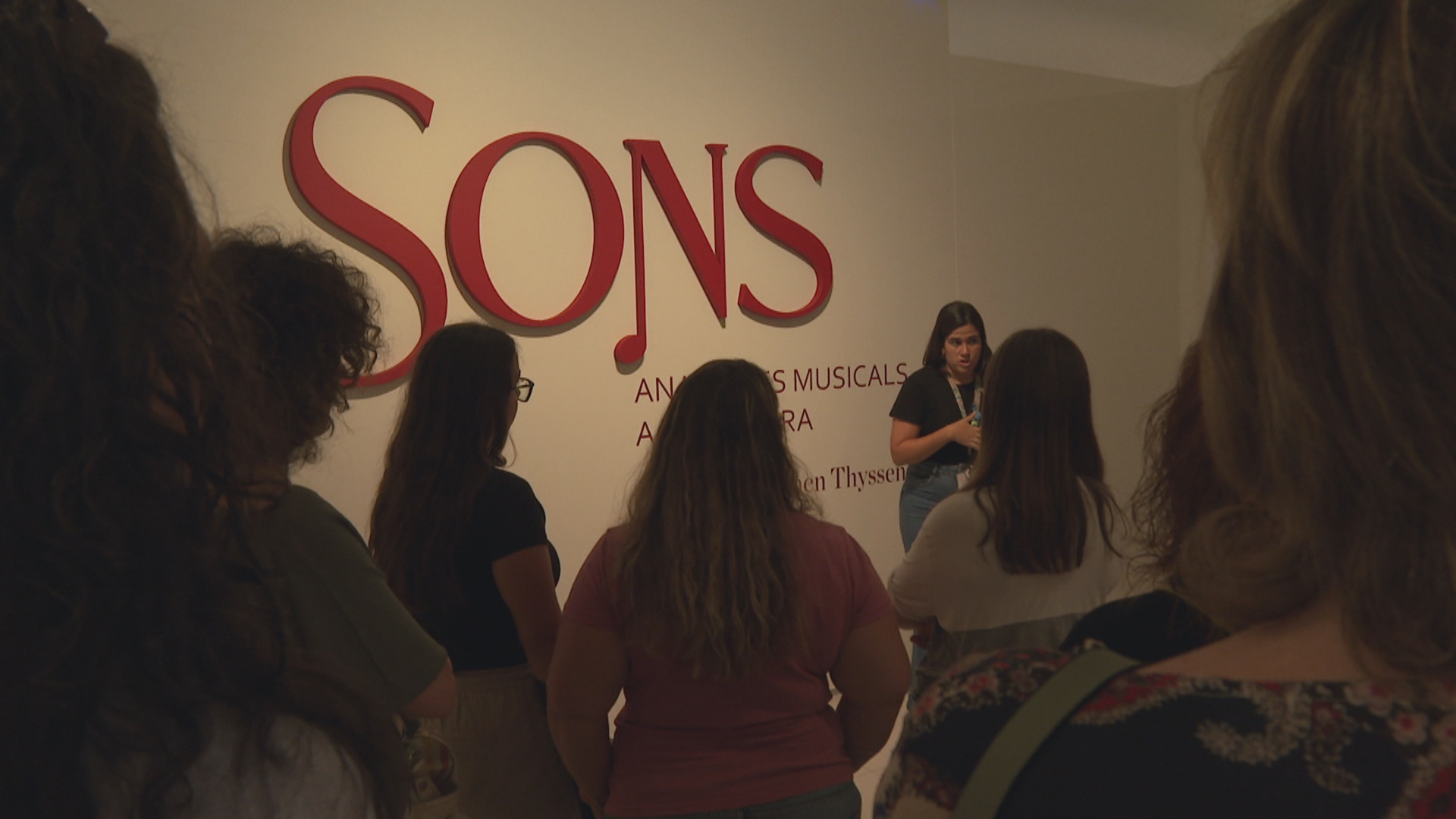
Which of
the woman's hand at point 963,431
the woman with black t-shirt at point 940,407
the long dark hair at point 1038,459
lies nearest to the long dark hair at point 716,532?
the long dark hair at point 1038,459

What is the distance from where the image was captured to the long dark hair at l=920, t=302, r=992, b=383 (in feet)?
16.7

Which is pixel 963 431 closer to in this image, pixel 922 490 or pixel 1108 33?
pixel 922 490

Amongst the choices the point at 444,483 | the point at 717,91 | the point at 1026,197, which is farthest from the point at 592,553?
the point at 1026,197

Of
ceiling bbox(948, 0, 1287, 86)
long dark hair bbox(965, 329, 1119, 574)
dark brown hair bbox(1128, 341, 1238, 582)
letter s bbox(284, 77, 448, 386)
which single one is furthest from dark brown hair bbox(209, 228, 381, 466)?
ceiling bbox(948, 0, 1287, 86)

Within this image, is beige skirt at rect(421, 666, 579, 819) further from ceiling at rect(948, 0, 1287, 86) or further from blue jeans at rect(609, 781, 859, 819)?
ceiling at rect(948, 0, 1287, 86)

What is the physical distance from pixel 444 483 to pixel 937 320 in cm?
326

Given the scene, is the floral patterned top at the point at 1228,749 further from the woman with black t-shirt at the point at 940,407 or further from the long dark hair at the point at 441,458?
the woman with black t-shirt at the point at 940,407

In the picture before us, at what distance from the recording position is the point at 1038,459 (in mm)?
2443

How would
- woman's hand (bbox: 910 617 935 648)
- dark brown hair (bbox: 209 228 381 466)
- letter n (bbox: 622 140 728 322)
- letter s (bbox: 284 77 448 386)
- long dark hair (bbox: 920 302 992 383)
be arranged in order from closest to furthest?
dark brown hair (bbox: 209 228 381 466)
woman's hand (bbox: 910 617 935 648)
letter s (bbox: 284 77 448 386)
letter n (bbox: 622 140 728 322)
long dark hair (bbox: 920 302 992 383)

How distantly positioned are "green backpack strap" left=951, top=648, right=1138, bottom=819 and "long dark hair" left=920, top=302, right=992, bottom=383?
14.8ft

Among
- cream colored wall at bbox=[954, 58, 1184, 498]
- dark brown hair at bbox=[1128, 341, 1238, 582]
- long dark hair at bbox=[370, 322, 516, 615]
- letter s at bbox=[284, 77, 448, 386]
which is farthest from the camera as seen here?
cream colored wall at bbox=[954, 58, 1184, 498]

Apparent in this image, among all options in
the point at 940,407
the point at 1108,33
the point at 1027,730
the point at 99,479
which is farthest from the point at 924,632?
the point at 1108,33

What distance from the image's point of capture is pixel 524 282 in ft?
14.2

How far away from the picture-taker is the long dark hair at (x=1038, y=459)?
2416 millimetres
